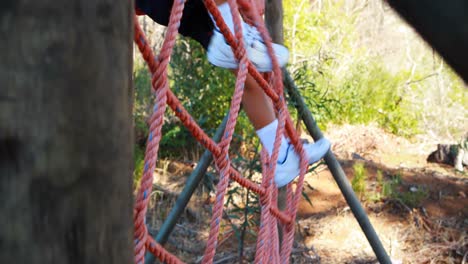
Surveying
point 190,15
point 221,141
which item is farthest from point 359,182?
point 221,141

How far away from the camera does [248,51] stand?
119 cm

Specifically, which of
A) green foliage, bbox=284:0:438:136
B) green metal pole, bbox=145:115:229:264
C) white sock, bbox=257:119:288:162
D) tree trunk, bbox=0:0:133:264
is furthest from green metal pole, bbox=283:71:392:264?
green foliage, bbox=284:0:438:136

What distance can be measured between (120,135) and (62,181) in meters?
0.06

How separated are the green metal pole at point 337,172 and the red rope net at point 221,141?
328 mm

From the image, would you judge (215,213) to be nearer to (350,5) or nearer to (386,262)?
(386,262)

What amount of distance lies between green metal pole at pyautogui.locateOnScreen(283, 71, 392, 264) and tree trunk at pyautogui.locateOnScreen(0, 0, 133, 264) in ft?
4.22

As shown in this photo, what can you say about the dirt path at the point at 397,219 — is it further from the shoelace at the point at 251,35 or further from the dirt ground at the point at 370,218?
the shoelace at the point at 251,35

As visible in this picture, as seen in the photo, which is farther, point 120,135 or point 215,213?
point 215,213

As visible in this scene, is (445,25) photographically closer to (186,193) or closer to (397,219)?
(186,193)

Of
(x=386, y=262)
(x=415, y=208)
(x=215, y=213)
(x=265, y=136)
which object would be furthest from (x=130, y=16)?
(x=415, y=208)

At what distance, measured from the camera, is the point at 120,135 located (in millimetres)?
448

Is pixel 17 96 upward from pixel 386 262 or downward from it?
upward

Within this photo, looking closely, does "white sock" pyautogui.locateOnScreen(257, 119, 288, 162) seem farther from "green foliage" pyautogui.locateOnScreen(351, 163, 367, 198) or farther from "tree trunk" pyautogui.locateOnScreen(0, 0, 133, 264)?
"green foliage" pyautogui.locateOnScreen(351, 163, 367, 198)

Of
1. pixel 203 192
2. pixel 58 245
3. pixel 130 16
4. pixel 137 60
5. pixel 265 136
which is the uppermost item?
pixel 130 16
